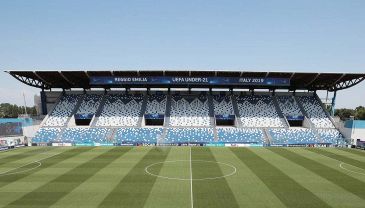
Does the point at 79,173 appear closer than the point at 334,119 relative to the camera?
Yes

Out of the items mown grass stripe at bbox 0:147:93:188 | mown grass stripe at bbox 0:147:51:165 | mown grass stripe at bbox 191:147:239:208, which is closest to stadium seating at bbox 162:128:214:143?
mown grass stripe at bbox 0:147:93:188

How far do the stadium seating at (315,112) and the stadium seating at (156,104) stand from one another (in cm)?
2654

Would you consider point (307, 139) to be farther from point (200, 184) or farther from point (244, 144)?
point (200, 184)

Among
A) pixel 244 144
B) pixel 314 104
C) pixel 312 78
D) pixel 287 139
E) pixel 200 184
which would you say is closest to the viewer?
pixel 200 184

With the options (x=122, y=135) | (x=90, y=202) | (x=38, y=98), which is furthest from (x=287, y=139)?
(x=38, y=98)

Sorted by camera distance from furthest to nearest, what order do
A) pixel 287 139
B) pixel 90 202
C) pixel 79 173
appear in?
pixel 287 139 → pixel 79 173 → pixel 90 202

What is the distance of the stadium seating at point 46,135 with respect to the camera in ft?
167

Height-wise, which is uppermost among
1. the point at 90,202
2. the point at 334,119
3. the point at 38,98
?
the point at 38,98

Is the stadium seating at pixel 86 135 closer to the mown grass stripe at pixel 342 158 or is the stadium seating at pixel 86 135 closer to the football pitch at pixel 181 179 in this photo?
the football pitch at pixel 181 179

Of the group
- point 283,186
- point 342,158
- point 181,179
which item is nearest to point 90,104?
point 181,179

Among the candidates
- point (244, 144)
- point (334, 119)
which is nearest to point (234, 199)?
point (244, 144)

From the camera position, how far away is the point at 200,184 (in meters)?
24.1

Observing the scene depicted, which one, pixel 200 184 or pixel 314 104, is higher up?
pixel 314 104

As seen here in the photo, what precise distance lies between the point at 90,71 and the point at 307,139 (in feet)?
122
